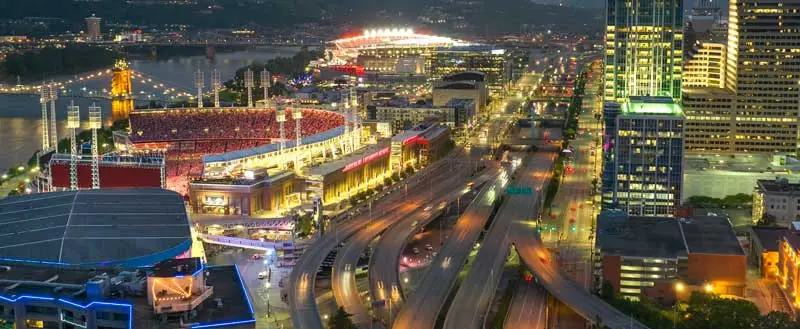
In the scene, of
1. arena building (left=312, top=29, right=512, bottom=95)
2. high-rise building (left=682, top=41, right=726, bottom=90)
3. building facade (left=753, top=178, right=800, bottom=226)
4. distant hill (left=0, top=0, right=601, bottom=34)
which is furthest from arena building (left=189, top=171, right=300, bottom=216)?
distant hill (left=0, top=0, right=601, bottom=34)

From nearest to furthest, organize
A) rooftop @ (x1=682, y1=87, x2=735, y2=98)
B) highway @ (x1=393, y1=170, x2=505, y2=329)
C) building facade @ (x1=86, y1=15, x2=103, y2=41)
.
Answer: highway @ (x1=393, y1=170, x2=505, y2=329), rooftop @ (x1=682, y1=87, x2=735, y2=98), building facade @ (x1=86, y1=15, x2=103, y2=41)

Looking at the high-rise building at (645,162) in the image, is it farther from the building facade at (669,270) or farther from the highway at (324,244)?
the building facade at (669,270)

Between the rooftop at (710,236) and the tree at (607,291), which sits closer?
the tree at (607,291)

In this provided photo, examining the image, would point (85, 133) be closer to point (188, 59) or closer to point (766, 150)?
point (766, 150)

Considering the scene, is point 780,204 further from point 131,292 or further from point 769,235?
point 131,292

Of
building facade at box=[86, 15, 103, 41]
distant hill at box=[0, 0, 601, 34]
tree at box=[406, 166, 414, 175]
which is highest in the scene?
distant hill at box=[0, 0, 601, 34]

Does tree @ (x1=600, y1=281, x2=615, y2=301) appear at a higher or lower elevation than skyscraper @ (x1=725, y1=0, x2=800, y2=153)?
lower

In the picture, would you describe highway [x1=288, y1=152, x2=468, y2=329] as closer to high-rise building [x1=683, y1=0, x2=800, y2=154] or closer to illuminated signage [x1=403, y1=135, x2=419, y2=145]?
illuminated signage [x1=403, y1=135, x2=419, y2=145]

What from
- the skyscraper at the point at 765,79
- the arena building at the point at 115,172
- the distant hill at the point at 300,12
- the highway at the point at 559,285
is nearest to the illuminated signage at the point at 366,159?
the arena building at the point at 115,172
